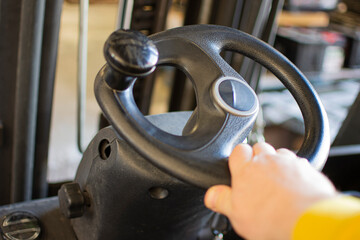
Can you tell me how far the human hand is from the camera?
0.48 m

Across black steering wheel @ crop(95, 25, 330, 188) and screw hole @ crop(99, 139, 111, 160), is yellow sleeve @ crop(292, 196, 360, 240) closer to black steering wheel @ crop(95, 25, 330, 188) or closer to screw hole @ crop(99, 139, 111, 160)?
black steering wheel @ crop(95, 25, 330, 188)

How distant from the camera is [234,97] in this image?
625 millimetres

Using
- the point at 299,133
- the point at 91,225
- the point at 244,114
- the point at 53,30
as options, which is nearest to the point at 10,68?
the point at 53,30

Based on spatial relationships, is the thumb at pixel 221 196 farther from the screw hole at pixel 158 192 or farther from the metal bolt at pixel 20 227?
the metal bolt at pixel 20 227

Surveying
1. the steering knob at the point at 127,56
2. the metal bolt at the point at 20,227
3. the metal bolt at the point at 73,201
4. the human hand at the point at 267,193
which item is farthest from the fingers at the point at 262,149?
the metal bolt at the point at 20,227

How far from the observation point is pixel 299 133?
219 cm

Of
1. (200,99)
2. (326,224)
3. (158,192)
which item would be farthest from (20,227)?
(326,224)

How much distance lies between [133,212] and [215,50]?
0.28 metres

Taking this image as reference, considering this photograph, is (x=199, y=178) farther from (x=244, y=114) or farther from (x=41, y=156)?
(x=41, y=156)

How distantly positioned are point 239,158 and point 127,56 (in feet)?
0.59

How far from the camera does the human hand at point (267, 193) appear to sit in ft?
1.57

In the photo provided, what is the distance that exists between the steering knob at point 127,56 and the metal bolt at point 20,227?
375 millimetres

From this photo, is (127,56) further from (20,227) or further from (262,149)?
(20,227)

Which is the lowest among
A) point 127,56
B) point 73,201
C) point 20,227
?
point 20,227
